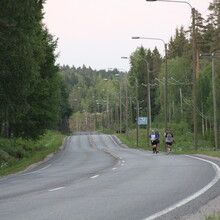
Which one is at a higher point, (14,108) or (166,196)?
(14,108)

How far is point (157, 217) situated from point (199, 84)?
297ft

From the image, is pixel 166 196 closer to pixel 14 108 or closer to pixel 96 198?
pixel 96 198

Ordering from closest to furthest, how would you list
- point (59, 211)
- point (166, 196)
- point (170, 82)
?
point (59, 211), point (166, 196), point (170, 82)

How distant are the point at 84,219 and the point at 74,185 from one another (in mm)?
6947

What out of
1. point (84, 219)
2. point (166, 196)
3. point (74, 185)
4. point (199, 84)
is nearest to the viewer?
point (84, 219)

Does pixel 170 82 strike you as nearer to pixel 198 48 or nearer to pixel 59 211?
pixel 198 48

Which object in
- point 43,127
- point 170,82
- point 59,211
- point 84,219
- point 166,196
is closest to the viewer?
point 84,219

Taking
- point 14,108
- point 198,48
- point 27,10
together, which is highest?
point 198,48

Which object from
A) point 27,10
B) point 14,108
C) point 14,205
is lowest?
point 14,205

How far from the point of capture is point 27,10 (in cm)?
2806

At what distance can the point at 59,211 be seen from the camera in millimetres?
10078

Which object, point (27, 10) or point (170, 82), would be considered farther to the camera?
point (170, 82)

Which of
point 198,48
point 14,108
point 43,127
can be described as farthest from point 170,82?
point 14,108

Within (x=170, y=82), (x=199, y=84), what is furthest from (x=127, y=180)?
(x=170, y=82)
